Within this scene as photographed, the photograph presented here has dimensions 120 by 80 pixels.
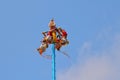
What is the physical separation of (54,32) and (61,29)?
1.72ft

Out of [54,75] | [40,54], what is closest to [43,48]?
[40,54]

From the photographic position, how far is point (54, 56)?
27.9 meters

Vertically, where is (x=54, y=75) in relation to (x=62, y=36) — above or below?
below

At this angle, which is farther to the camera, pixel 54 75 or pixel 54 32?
pixel 54 32

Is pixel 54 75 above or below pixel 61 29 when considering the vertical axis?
below

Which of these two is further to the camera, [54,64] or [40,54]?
[40,54]

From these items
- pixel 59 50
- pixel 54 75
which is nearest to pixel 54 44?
pixel 59 50

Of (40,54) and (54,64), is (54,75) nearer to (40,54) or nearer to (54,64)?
(54,64)

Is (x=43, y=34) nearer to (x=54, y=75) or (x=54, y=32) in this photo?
(x=54, y=32)

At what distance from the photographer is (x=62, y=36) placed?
29734 mm

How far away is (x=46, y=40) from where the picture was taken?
29281 millimetres

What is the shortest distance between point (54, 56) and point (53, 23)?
284 cm

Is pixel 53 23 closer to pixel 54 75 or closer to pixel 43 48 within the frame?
pixel 43 48

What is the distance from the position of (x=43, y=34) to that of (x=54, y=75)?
3.47 meters
